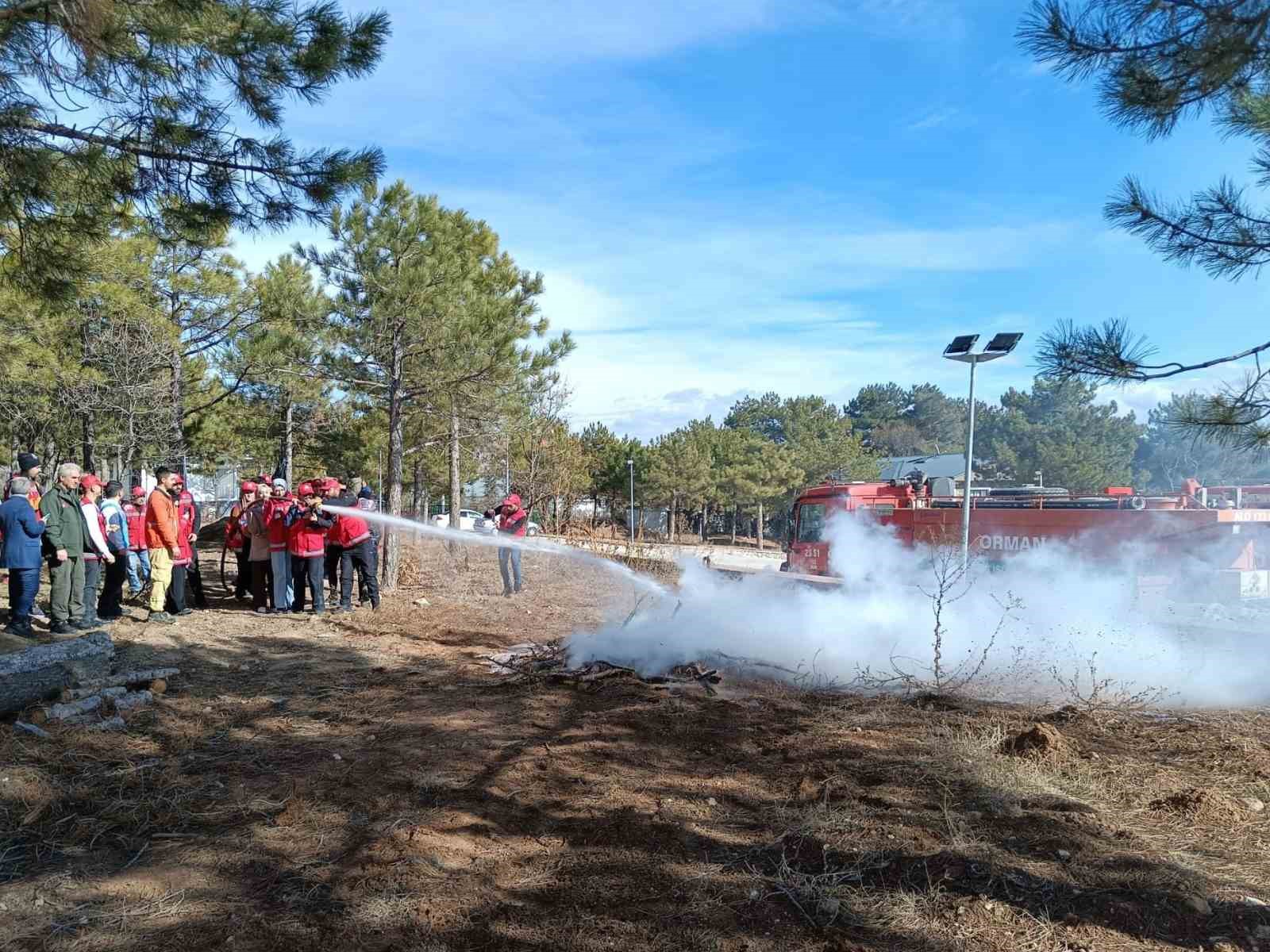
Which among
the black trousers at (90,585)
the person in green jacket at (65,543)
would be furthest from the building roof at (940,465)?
the person in green jacket at (65,543)

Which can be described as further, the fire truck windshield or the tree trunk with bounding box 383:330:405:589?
the fire truck windshield

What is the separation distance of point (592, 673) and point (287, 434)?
17983 millimetres

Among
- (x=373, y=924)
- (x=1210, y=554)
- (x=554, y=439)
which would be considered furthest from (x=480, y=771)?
(x=554, y=439)

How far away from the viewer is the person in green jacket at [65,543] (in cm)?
854

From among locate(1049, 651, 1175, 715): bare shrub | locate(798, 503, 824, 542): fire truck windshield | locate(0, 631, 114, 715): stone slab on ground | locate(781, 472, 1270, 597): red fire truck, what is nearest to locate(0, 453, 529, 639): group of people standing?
locate(0, 631, 114, 715): stone slab on ground

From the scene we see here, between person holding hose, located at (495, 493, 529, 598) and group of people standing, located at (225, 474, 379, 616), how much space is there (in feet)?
8.05

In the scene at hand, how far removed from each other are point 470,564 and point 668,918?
15.6 meters

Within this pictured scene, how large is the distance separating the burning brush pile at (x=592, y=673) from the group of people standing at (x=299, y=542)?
398 centimetres

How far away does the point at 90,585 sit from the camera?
9203 millimetres

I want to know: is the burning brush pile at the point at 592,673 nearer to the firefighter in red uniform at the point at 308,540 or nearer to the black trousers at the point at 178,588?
the firefighter in red uniform at the point at 308,540

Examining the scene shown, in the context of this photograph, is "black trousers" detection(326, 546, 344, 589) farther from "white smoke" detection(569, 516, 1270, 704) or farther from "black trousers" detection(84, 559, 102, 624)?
"white smoke" detection(569, 516, 1270, 704)

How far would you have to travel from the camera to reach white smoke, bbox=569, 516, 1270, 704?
24.8ft

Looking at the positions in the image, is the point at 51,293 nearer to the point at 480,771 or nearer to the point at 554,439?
the point at 480,771

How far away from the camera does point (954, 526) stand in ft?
41.2
